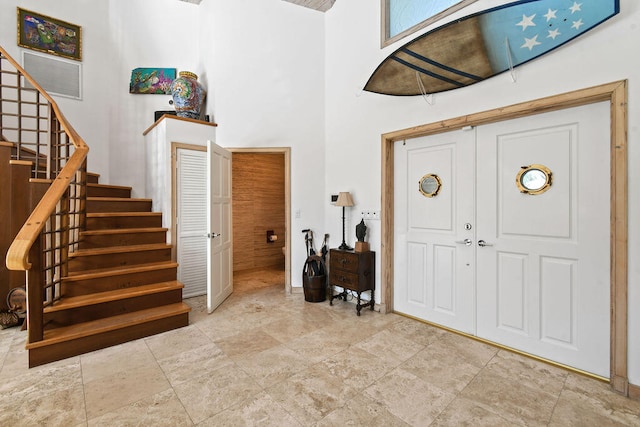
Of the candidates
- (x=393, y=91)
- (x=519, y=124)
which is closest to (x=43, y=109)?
(x=393, y=91)

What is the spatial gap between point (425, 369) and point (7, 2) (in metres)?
6.47

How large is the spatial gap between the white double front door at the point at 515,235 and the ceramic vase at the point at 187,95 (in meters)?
2.86

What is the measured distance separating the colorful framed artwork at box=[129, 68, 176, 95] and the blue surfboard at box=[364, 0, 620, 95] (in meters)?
3.58

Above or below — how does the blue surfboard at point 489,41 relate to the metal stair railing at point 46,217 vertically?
above

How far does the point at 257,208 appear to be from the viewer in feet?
18.6

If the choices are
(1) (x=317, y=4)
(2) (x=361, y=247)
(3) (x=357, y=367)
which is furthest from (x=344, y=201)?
(1) (x=317, y=4)

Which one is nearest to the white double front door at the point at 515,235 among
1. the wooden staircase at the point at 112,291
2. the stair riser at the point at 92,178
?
the wooden staircase at the point at 112,291

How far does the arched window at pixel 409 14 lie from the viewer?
109 inches

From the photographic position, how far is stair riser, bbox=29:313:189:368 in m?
2.22

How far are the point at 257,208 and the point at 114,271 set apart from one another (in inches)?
118

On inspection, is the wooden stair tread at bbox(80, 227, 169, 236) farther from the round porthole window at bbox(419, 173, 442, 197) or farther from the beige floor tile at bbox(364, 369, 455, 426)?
the round porthole window at bbox(419, 173, 442, 197)

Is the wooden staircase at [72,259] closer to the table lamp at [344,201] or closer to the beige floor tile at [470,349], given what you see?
the table lamp at [344,201]

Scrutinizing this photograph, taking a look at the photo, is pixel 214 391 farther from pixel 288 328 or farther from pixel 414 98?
pixel 414 98

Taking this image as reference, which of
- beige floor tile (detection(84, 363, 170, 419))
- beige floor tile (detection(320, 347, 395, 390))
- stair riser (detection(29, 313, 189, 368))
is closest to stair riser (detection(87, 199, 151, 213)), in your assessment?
stair riser (detection(29, 313, 189, 368))
